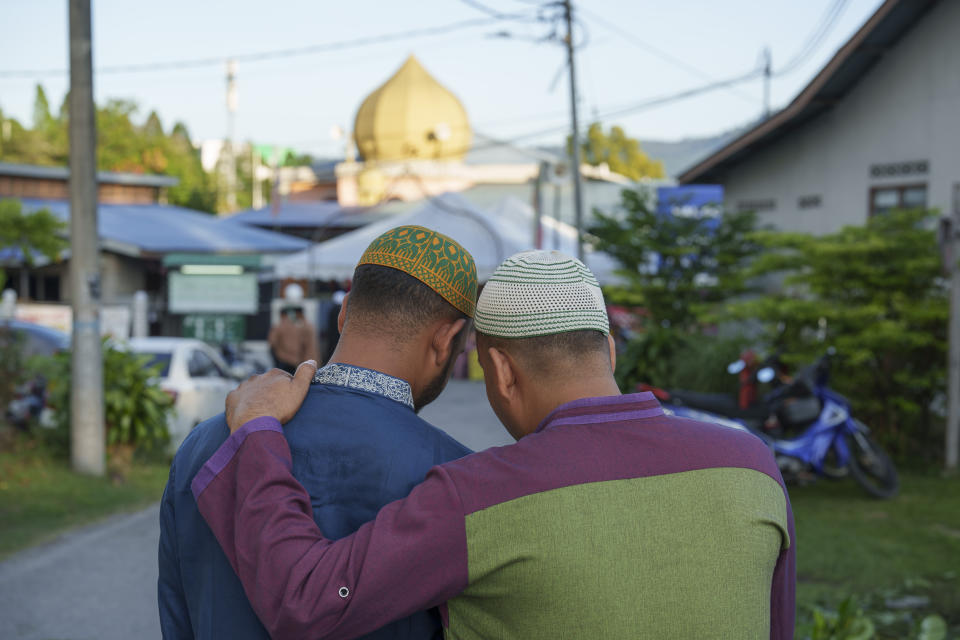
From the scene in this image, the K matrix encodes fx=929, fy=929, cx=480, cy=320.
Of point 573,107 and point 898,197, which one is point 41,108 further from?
point 898,197

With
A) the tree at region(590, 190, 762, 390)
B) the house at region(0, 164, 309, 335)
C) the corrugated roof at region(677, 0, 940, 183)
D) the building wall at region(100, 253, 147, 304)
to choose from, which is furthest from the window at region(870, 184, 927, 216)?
the building wall at region(100, 253, 147, 304)

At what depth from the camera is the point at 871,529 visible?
758 cm

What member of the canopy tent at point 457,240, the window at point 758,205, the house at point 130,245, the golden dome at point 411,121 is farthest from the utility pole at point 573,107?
the golden dome at point 411,121

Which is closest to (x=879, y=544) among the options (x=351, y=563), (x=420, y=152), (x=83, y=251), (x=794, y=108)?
(x=351, y=563)

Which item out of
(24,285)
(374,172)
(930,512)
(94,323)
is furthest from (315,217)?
(930,512)

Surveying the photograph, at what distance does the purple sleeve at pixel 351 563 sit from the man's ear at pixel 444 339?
1.45ft

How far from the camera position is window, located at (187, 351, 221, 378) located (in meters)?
11.0

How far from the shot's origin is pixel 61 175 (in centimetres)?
2742

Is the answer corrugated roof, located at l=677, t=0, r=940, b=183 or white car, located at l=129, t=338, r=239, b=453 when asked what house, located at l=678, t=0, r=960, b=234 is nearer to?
corrugated roof, located at l=677, t=0, r=940, b=183

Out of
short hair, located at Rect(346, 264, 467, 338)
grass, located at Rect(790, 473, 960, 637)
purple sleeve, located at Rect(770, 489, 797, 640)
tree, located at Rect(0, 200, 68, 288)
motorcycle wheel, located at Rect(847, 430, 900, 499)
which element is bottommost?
grass, located at Rect(790, 473, 960, 637)

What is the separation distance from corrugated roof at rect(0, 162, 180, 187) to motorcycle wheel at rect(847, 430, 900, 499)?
21356mm

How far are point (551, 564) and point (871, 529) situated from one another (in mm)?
6828

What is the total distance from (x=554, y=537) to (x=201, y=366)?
10233 millimetres

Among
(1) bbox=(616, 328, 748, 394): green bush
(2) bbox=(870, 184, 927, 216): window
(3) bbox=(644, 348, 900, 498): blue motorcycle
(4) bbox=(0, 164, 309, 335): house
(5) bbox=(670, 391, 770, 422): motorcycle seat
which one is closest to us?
(3) bbox=(644, 348, 900, 498): blue motorcycle
